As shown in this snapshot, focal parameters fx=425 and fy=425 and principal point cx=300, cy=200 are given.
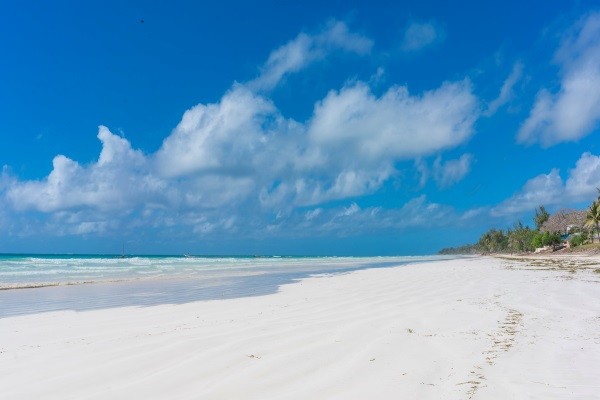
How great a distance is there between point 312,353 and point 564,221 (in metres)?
100

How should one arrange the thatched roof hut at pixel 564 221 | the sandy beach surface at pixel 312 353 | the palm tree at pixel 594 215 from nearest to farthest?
the sandy beach surface at pixel 312 353
the palm tree at pixel 594 215
the thatched roof hut at pixel 564 221

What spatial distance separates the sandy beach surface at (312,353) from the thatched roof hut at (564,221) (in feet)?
297

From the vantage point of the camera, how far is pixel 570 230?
8469cm

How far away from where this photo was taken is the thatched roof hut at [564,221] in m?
87.0

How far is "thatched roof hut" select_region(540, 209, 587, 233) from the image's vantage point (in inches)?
3425

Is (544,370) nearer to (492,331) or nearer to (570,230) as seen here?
(492,331)

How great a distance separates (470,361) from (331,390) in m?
2.07

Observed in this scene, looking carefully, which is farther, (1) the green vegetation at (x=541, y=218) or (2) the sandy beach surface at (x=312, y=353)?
(1) the green vegetation at (x=541, y=218)

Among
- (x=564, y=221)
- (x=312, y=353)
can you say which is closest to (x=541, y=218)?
(x=564, y=221)

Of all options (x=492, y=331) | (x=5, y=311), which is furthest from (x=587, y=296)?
(x=5, y=311)

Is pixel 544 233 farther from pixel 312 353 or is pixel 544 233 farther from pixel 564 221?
pixel 312 353

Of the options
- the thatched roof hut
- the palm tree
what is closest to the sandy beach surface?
the palm tree

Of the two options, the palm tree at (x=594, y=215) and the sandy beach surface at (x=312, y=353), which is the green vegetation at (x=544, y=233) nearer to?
the palm tree at (x=594, y=215)

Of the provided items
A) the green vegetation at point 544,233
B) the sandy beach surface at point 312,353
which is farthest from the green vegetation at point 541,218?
the sandy beach surface at point 312,353
